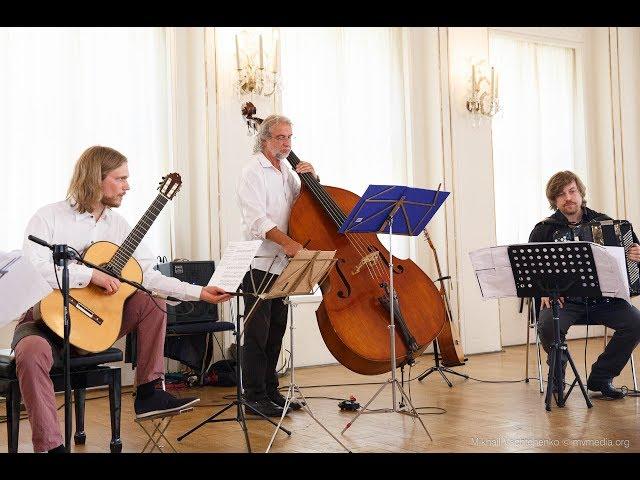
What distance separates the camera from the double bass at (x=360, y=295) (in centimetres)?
367

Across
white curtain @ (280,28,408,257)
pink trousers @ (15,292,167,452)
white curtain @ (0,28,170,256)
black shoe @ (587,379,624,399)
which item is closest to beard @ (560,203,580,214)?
black shoe @ (587,379,624,399)

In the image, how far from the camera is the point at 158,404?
10.8 feet

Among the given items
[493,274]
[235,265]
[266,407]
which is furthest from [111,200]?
[493,274]

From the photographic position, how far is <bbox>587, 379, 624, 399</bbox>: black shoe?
14.6 feet

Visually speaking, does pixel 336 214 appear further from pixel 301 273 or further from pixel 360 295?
pixel 301 273

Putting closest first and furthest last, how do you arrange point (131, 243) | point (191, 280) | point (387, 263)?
point (131, 243), point (387, 263), point (191, 280)

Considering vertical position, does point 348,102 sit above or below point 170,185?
above

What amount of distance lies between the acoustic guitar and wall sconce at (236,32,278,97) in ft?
8.06

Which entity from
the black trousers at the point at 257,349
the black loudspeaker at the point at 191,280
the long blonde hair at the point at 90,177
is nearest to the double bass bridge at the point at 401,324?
the black trousers at the point at 257,349

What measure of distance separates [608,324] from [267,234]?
6.86 feet

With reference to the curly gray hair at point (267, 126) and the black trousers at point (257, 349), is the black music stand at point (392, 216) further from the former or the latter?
the curly gray hair at point (267, 126)

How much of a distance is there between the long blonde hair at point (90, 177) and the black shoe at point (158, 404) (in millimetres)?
866

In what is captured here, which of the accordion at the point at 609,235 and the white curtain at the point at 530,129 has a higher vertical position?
the white curtain at the point at 530,129

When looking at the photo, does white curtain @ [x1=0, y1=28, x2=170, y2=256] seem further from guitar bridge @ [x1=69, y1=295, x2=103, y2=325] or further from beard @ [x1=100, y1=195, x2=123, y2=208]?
guitar bridge @ [x1=69, y1=295, x2=103, y2=325]
